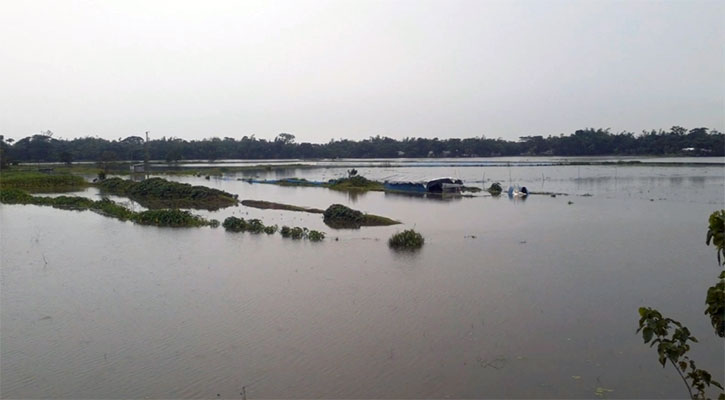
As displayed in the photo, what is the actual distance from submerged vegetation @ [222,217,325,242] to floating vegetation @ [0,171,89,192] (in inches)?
794

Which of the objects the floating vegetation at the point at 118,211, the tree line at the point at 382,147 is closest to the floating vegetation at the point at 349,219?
the floating vegetation at the point at 118,211

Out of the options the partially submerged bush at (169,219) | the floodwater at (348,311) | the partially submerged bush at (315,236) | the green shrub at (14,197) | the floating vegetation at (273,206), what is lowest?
the floodwater at (348,311)

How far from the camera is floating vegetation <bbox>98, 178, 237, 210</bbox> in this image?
24.7 m

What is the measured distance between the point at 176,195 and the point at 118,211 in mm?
6266

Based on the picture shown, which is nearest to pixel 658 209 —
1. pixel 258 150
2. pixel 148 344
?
pixel 148 344

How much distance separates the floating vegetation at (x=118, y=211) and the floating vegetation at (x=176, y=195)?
8.07ft

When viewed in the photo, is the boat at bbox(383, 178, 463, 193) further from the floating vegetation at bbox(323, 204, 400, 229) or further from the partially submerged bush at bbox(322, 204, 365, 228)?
the partially submerged bush at bbox(322, 204, 365, 228)

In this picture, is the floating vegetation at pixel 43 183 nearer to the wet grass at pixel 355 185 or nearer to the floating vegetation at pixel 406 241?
the wet grass at pixel 355 185

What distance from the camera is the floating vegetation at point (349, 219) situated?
18047 millimetres

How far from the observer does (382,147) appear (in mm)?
95500

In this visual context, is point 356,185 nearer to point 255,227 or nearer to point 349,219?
point 349,219

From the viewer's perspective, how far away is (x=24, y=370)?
6746 millimetres

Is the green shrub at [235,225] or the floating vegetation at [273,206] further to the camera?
the floating vegetation at [273,206]

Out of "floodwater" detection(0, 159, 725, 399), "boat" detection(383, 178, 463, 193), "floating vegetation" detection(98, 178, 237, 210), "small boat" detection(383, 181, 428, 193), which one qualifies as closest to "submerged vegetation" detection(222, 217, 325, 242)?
"floodwater" detection(0, 159, 725, 399)
